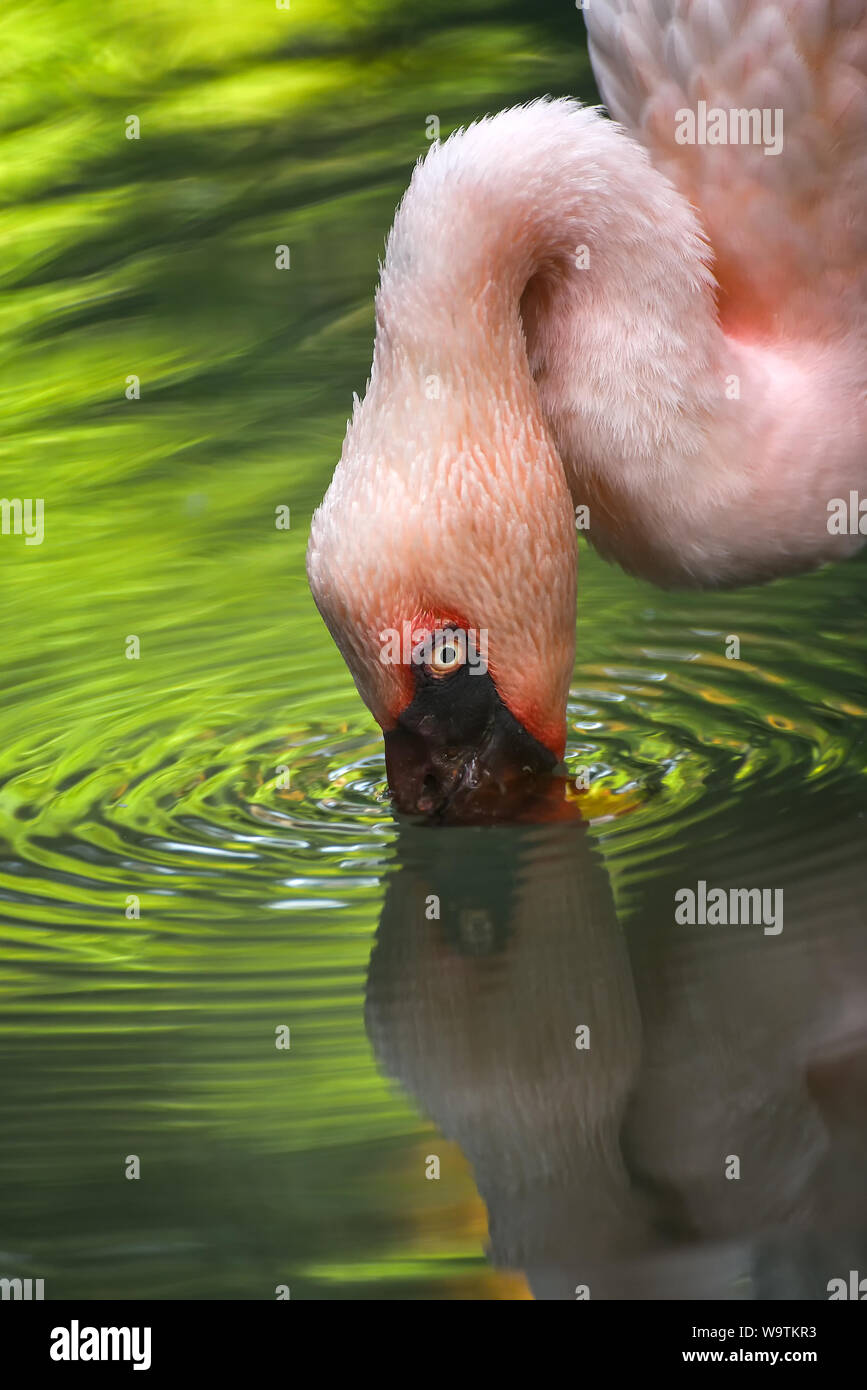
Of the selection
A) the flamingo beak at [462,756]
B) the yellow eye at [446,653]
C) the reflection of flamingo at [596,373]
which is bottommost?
the flamingo beak at [462,756]

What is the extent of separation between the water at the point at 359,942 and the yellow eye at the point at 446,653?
0.38 meters

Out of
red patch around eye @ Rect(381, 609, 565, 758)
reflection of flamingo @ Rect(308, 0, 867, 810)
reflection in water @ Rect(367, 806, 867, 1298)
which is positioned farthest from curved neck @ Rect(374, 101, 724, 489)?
reflection in water @ Rect(367, 806, 867, 1298)

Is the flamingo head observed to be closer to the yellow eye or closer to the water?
the yellow eye

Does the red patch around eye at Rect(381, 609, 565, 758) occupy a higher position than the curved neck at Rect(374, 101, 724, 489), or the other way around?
the curved neck at Rect(374, 101, 724, 489)

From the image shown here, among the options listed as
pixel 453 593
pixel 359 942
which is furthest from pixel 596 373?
pixel 359 942

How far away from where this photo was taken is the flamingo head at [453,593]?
3289 millimetres

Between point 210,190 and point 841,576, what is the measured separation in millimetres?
4121

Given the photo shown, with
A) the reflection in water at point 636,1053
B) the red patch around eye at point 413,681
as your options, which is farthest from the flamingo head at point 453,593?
the reflection in water at point 636,1053

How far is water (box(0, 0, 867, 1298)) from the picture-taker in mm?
2820

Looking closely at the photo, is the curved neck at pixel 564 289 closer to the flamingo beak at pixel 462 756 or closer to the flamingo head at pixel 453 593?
the flamingo head at pixel 453 593

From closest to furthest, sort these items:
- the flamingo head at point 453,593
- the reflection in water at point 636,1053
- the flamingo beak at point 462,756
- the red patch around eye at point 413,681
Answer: the reflection in water at point 636,1053
the flamingo head at point 453,593
the red patch around eye at point 413,681
the flamingo beak at point 462,756

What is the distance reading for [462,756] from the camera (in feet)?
11.9

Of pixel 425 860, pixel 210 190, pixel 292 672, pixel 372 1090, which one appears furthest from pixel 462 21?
pixel 372 1090

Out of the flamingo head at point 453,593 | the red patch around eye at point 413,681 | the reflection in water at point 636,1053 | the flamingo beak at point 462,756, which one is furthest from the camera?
the flamingo beak at point 462,756
